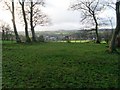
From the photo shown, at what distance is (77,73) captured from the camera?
11.0 meters

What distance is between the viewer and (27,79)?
9.71 meters

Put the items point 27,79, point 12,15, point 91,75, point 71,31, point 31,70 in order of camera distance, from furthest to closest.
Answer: point 71,31, point 12,15, point 31,70, point 91,75, point 27,79

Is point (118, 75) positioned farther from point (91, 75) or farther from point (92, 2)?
point (92, 2)

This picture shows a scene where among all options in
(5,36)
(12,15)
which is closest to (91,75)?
(12,15)

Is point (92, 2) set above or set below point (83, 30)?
above

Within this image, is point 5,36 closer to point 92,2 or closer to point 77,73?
point 92,2

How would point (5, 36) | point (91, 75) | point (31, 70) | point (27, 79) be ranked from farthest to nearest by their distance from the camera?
point (5, 36) < point (31, 70) < point (91, 75) < point (27, 79)

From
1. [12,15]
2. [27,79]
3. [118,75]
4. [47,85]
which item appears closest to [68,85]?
[47,85]

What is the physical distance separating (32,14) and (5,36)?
1139 cm

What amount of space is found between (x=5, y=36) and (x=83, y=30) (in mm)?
17309

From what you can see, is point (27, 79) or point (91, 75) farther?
point (91, 75)

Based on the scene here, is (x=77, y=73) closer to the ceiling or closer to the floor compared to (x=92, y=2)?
closer to the floor

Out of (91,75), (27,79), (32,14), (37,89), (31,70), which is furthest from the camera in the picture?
(32,14)

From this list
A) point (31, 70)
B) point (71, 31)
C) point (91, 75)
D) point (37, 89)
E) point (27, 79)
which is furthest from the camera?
point (71, 31)
